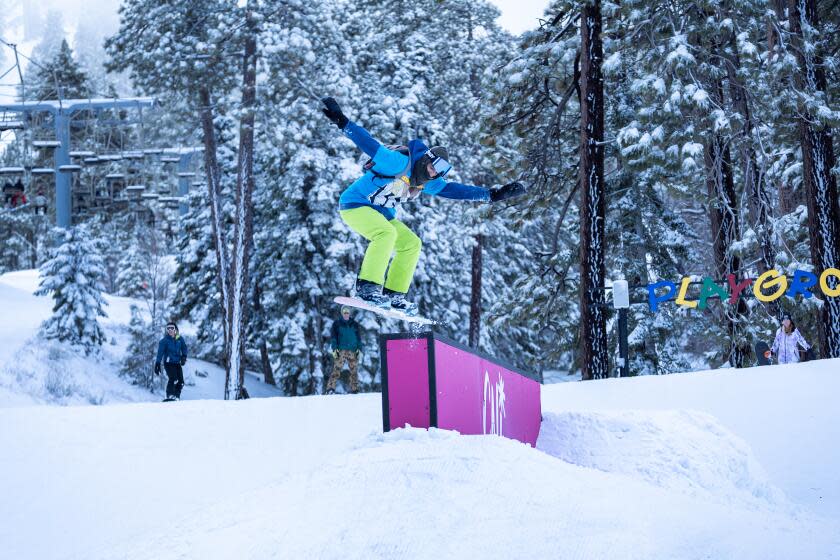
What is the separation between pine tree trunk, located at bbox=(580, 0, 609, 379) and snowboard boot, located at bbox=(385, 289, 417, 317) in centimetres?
957

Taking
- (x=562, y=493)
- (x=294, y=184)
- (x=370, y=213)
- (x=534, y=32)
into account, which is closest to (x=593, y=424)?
(x=370, y=213)

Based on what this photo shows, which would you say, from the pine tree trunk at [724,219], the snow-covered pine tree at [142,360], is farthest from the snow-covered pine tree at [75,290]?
the pine tree trunk at [724,219]

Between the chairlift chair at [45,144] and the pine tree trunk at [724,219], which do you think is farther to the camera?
the chairlift chair at [45,144]

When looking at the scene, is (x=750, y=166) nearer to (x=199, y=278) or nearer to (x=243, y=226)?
(x=243, y=226)

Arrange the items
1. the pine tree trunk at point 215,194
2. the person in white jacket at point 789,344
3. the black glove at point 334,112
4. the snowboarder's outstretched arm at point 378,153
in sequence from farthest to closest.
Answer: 1. the pine tree trunk at point 215,194
2. the person in white jacket at point 789,344
3. the snowboarder's outstretched arm at point 378,153
4. the black glove at point 334,112

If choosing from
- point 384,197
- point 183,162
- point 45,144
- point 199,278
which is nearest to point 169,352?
point 384,197

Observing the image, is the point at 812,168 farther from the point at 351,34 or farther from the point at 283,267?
the point at 351,34

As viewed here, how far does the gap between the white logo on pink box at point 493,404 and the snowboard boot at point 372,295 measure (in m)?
1.06

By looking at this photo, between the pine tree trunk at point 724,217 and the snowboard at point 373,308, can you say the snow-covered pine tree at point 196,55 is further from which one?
the snowboard at point 373,308

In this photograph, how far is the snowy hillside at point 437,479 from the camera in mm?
4863

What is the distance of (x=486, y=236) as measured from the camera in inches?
1314

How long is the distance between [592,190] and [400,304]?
33.0ft

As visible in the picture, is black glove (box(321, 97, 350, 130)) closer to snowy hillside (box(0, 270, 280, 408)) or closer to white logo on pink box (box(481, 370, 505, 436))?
white logo on pink box (box(481, 370, 505, 436))

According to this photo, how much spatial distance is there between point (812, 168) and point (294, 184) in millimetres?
14775
